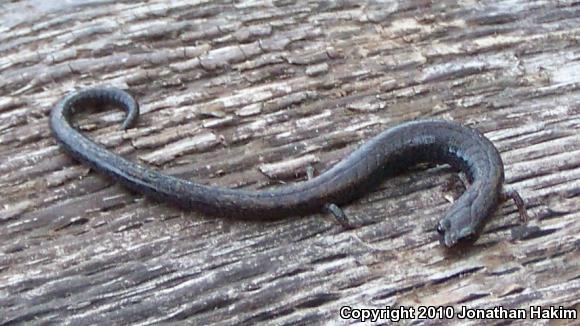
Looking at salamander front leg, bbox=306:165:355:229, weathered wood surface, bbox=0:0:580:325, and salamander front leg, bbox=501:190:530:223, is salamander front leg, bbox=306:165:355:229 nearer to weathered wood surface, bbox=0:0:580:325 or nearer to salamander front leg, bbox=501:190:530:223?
weathered wood surface, bbox=0:0:580:325

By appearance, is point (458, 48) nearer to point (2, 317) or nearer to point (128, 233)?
point (128, 233)

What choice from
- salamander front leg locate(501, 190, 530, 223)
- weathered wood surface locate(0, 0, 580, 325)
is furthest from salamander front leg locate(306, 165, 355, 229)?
salamander front leg locate(501, 190, 530, 223)

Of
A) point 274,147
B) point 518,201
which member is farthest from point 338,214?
point 518,201

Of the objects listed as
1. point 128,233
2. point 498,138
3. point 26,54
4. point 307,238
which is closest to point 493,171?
point 498,138

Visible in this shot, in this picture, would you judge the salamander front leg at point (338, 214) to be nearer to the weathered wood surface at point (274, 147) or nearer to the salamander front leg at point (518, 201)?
the weathered wood surface at point (274, 147)

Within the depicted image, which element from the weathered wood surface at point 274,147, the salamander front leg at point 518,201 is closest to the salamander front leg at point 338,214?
the weathered wood surface at point 274,147

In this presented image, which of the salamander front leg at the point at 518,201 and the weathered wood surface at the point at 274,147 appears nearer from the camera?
the weathered wood surface at the point at 274,147
